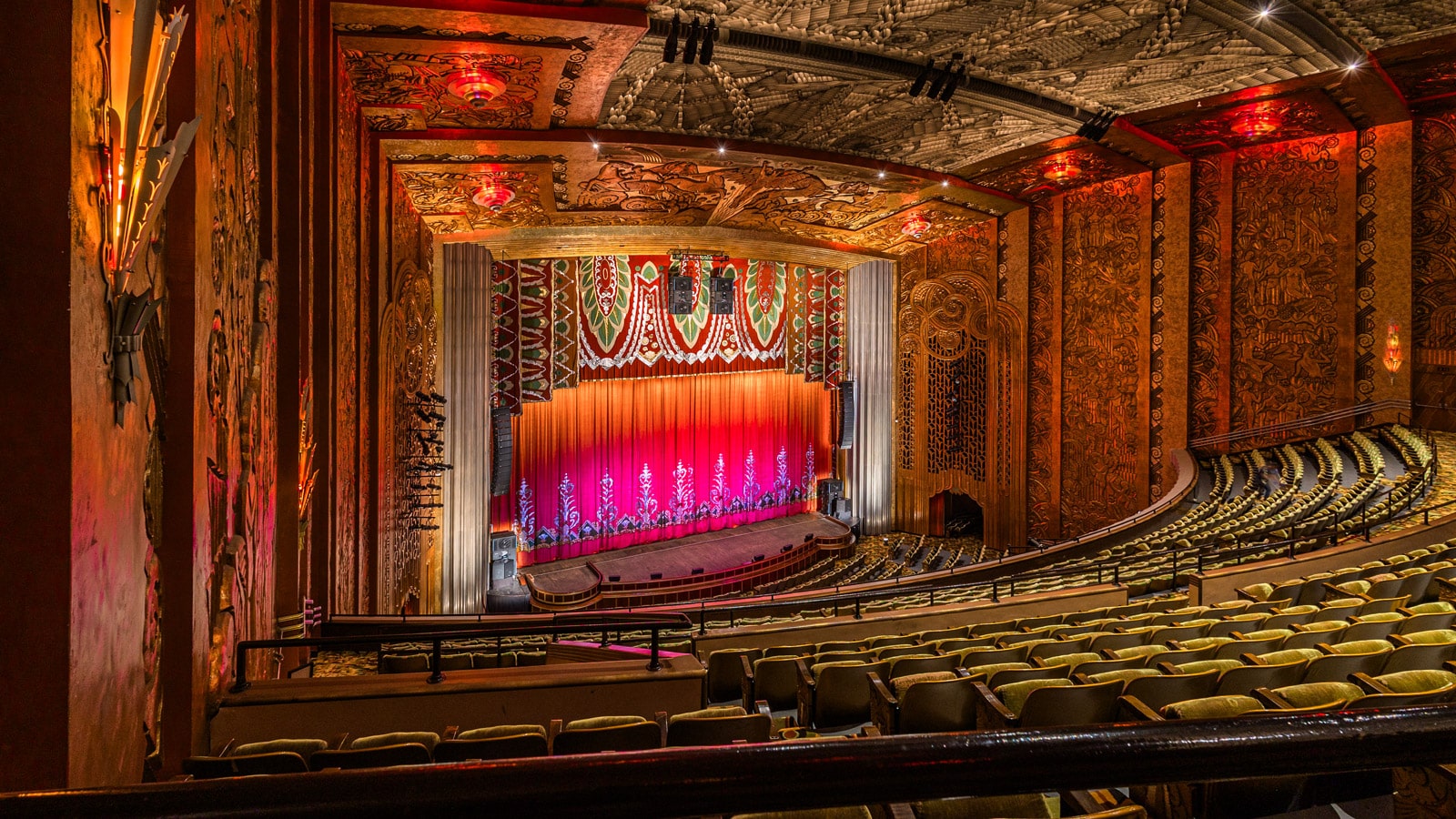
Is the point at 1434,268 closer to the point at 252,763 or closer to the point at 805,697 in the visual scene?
the point at 805,697

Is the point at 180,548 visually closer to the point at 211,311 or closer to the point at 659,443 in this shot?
the point at 211,311

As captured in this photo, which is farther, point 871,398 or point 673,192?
point 871,398

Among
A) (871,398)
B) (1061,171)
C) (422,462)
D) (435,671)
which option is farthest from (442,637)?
(871,398)

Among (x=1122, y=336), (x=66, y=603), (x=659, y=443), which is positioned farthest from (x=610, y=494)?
(x=66, y=603)

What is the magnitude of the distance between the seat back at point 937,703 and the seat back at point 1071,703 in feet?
1.04

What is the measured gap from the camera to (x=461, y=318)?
12945 millimetres

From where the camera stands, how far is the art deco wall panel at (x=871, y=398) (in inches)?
700

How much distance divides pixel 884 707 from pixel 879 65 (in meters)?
6.66

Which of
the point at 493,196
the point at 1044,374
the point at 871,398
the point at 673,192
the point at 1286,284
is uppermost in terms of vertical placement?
the point at 673,192

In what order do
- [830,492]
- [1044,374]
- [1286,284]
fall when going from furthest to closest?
1. [830,492]
2. [1044,374]
3. [1286,284]

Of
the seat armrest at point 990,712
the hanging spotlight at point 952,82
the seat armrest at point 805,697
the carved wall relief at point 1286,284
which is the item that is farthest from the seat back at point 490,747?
the carved wall relief at point 1286,284

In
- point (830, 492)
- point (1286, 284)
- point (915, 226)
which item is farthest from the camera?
point (830, 492)

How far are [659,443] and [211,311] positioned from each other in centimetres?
1359

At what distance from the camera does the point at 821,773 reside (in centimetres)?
81
